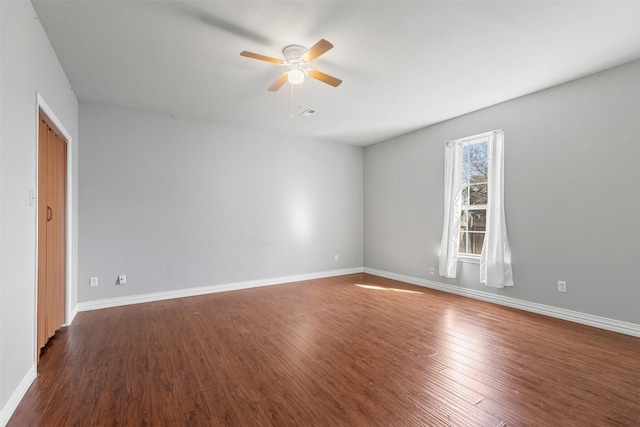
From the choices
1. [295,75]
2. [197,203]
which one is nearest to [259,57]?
[295,75]

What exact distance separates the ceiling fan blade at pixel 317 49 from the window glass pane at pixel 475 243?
3.51 meters

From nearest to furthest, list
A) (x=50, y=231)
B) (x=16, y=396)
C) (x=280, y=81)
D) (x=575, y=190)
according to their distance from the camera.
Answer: (x=16, y=396) → (x=50, y=231) → (x=280, y=81) → (x=575, y=190)

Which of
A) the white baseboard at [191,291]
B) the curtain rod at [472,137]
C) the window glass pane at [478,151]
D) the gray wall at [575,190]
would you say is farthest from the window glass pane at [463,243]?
the white baseboard at [191,291]

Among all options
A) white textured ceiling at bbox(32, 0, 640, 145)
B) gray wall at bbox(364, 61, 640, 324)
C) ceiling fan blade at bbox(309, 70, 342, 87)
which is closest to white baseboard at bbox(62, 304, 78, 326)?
white textured ceiling at bbox(32, 0, 640, 145)

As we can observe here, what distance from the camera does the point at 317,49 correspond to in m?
2.28

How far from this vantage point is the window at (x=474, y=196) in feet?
14.2

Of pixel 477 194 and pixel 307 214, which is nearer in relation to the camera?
pixel 477 194

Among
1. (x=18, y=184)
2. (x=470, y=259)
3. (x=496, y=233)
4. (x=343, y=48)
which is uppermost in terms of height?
(x=343, y=48)

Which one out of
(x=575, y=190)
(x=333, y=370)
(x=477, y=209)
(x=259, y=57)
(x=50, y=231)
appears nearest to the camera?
(x=333, y=370)

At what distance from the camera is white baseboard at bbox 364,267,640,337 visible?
299 centimetres

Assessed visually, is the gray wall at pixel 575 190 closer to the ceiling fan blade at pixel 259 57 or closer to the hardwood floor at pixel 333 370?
the hardwood floor at pixel 333 370

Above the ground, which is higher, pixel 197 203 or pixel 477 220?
pixel 197 203

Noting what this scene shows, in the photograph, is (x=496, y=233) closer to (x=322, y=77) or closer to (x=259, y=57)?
(x=322, y=77)

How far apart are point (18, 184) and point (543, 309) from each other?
5.20 meters
